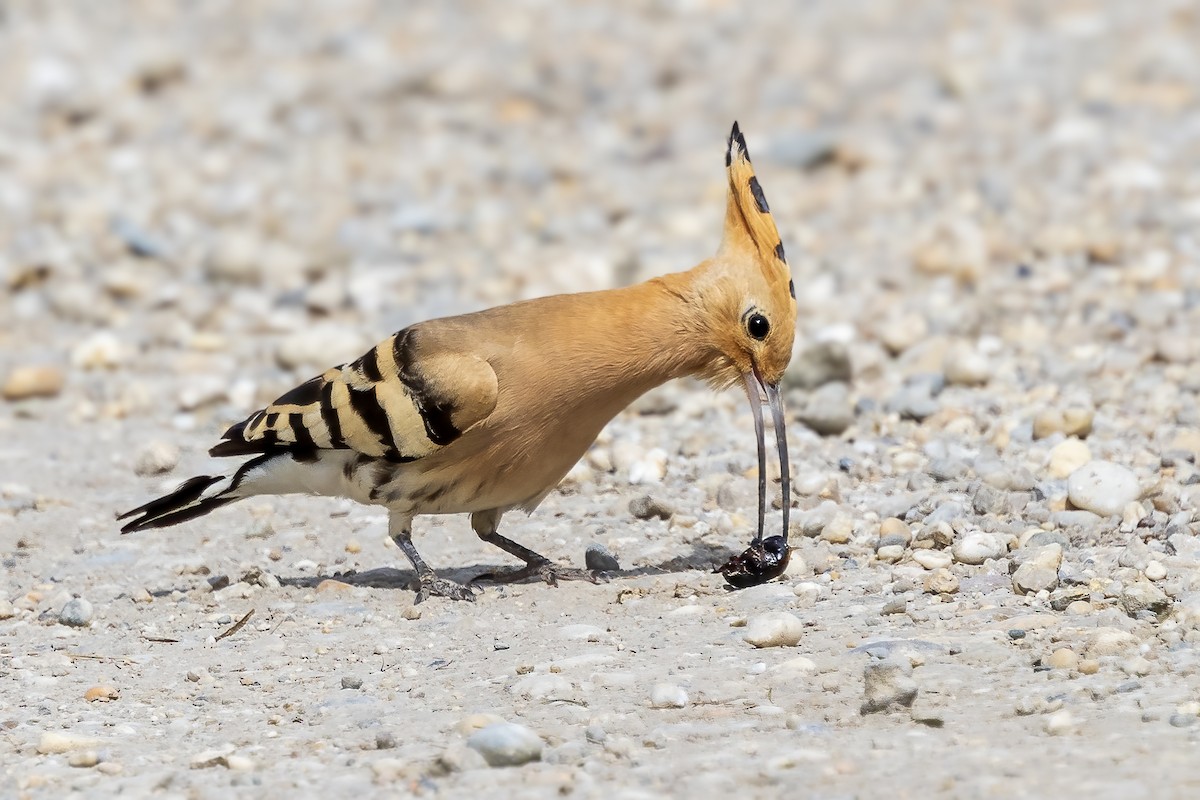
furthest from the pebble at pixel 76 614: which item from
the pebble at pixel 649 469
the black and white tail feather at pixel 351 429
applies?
the pebble at pixel 649 469

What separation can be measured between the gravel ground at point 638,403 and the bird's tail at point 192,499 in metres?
0.22

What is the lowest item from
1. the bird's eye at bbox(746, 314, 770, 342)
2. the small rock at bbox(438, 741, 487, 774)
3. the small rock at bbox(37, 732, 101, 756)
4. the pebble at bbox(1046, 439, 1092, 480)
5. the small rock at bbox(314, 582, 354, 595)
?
the small rock at bbox(37, 732, 101, 756)

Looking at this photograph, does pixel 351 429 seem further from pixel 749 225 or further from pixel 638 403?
pixel 638 403

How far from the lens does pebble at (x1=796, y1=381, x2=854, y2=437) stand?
21.5 feet

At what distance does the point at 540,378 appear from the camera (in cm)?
522

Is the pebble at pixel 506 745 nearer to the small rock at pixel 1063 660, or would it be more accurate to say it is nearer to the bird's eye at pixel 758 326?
the small rock at pixel 1063 660

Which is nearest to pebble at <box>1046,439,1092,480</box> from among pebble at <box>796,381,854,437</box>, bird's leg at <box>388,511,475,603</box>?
pebble at <box>796,381,854,437</box>

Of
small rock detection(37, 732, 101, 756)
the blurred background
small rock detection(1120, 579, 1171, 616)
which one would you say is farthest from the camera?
the blurred background

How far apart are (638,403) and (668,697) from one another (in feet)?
10.7

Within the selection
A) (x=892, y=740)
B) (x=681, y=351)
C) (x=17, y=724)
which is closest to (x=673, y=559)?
(x=681, y=351)

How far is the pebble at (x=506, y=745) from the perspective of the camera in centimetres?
375

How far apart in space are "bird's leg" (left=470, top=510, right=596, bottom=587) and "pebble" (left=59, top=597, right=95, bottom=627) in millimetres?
1287

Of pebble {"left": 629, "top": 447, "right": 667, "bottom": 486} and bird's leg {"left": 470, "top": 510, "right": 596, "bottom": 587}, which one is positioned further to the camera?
pebble {"left": 629, "top": 447, "right": 667, "bottom": 486}

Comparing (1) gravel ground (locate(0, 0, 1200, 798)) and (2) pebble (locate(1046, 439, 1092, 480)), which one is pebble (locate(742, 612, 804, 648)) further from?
(2) pebble (locate(1046, 439, 1092, 480))
